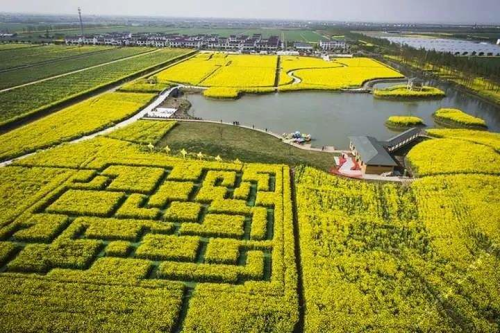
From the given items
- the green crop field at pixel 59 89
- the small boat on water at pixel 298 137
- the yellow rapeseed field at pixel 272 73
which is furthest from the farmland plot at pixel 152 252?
the yellow rapeseed field at pixel 272 73

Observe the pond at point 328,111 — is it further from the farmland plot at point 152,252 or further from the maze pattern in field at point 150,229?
the maze pattern in field at point 150,229

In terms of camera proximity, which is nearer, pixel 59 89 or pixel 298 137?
pixel 298 137

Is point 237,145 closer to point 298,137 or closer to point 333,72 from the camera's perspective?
point 298,137

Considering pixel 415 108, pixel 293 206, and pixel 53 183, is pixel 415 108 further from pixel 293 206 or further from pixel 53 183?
pixel 53 183

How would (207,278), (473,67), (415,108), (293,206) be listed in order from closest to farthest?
(207,278), (293,206), (415,108), (473,67)

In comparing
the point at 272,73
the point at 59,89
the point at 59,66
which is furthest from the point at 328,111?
the point at 59,66

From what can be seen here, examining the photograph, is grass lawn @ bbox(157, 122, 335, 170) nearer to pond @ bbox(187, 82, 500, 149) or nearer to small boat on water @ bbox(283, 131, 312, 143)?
small boat on water @ bbox(283, 131, 312, 143)

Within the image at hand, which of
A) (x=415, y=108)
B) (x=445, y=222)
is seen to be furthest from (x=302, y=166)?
(x=415, y=108)
